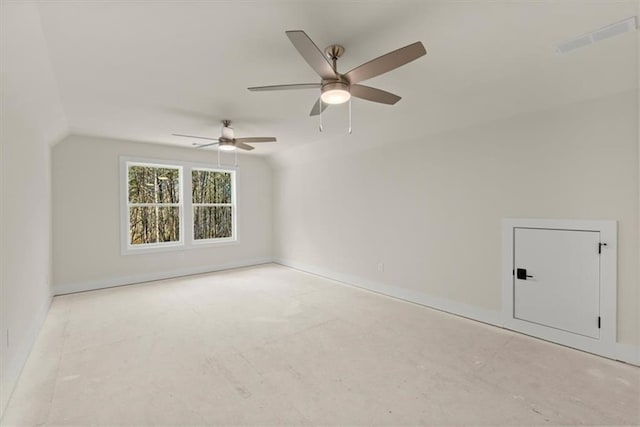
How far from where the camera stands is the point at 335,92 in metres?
2.17

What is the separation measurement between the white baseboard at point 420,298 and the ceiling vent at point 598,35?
2.65 meters

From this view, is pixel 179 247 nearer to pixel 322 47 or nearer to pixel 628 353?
pixel 322 47

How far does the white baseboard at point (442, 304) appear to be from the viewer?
2.55m

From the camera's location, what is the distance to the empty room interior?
1.92 meters

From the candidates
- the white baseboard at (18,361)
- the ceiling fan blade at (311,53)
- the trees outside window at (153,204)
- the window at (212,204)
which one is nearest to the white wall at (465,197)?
the window at (212,204)

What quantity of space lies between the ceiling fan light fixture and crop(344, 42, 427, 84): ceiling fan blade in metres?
0.07

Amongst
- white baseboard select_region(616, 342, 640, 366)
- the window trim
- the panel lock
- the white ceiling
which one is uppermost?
the white ceiling

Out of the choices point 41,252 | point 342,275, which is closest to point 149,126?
point 41,252

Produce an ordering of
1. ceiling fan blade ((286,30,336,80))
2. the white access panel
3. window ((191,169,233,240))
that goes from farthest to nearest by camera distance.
→ window ((191,169,233,240)) → the white access panel → ceiling fan blade ((286,30,336,80))

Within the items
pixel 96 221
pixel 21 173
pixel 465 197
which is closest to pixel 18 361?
pixel 21 173

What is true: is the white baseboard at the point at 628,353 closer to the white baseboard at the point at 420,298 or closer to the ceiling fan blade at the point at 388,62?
the white baseboard at the point at 420,298

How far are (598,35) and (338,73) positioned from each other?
1752 millimetres

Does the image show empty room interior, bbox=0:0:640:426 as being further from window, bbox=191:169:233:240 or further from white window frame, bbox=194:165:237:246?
window, bbox=191:169:233:240

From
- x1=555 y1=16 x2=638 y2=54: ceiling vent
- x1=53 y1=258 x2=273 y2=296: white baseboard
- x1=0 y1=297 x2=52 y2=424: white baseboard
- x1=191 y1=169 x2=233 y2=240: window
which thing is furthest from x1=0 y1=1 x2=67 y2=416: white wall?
x1=555 y1=16 x2=638 y2=54: ceiling vent
